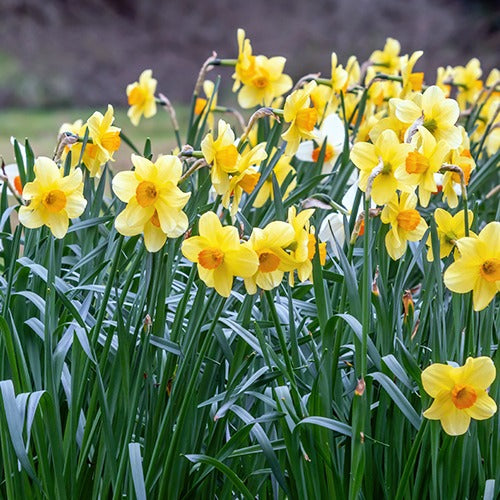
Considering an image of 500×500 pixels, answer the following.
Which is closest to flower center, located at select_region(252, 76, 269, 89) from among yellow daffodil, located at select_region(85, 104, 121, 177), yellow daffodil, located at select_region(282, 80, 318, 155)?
yellow daffodil, located at select_region(282, 80, 318, 155)

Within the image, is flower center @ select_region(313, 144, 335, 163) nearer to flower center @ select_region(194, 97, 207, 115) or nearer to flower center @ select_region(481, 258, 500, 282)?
flower center @ select_region(194, 97, 207, 115)

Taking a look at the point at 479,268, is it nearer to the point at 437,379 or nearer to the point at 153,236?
the point at 437,379

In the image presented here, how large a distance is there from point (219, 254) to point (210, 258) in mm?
14

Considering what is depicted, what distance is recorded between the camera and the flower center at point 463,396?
4.13 feet

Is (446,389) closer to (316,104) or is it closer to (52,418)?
(52,418)

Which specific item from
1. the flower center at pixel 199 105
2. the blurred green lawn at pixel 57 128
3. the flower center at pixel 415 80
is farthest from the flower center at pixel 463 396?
the blurred green lawn at pixel 57 128

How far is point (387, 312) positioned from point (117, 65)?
920 cm

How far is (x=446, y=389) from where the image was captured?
1271mm

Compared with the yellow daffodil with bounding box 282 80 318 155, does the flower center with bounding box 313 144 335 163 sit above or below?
above

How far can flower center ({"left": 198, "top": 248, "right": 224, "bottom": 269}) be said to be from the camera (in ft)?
4.06

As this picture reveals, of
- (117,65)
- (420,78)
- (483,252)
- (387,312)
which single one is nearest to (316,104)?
(420,78)

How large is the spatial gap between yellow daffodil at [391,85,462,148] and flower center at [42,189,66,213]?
608 mm

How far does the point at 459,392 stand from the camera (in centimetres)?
127

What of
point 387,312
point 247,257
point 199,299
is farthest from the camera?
point 387,312
